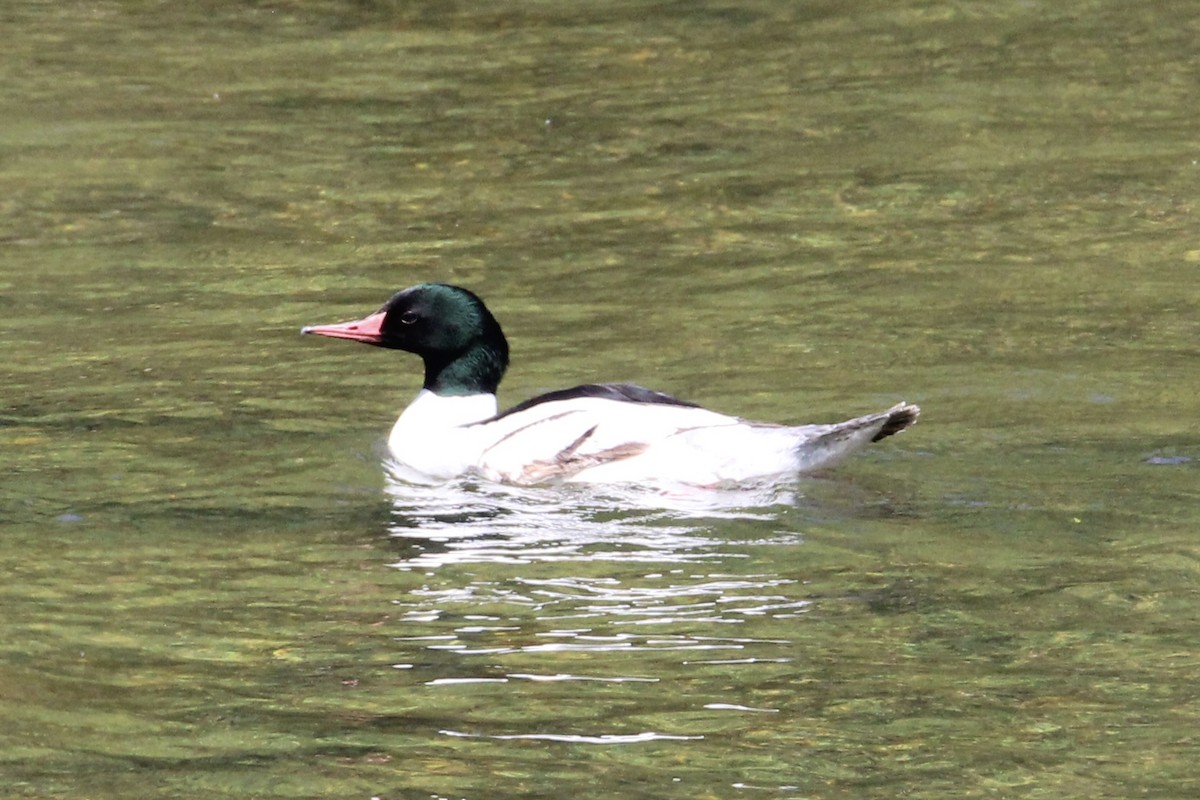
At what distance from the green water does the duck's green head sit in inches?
15.9

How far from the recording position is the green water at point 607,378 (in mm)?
6035

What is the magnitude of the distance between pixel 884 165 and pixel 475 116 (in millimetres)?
3212

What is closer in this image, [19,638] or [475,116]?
[19,638]

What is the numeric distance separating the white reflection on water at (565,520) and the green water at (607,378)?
0.03 m

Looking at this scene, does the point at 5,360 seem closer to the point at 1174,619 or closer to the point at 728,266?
the point at 728,266

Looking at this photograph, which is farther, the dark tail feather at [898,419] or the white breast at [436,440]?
the white breast at [436,440]

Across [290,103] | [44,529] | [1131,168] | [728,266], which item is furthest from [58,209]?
[1131,168]

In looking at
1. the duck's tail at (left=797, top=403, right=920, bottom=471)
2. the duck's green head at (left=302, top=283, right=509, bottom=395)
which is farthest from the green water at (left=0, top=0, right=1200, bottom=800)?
the duck's green head at (left=302, top=283, right=509, bottom=395)

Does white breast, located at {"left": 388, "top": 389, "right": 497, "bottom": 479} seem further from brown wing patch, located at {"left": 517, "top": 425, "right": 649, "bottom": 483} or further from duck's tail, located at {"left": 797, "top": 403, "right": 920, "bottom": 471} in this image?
duck's tail, located at {"left": 797, "top": 403, "right": 920, "bottom": 471}

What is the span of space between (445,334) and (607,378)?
952 mm

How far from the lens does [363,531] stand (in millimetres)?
8234

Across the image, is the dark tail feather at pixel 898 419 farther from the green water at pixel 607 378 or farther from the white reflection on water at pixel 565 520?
the white reflection on water at pixel 565 520

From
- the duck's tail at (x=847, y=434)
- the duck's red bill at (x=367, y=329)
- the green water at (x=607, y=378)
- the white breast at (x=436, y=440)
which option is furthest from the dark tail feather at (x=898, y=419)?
the duck's red bill at (x=367, y=329)

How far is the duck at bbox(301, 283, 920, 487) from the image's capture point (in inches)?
332
